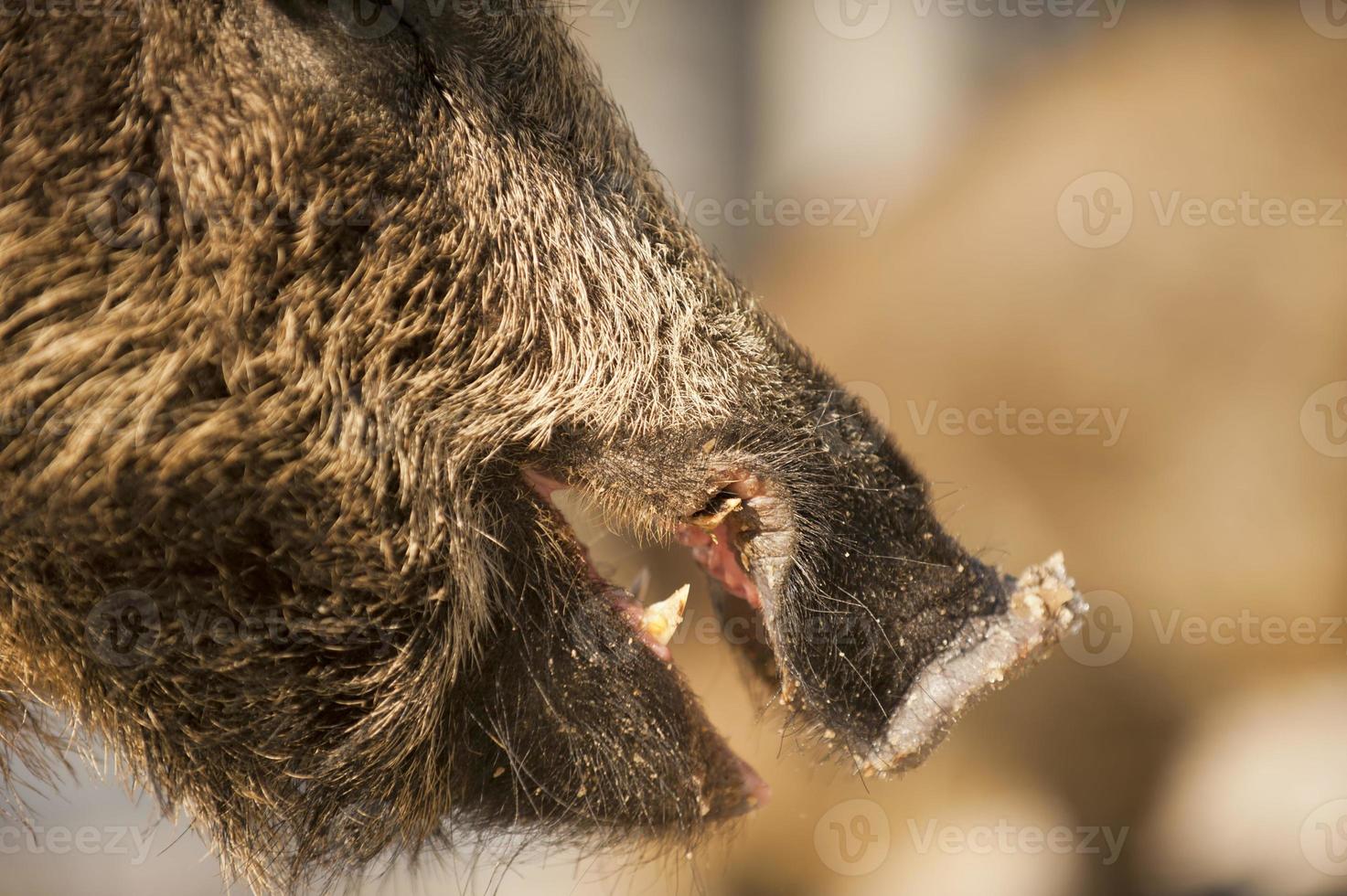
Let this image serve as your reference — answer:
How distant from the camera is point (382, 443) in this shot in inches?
40.4

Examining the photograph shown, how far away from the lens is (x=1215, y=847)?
2572mm

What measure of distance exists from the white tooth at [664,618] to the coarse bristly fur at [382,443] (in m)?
0.03

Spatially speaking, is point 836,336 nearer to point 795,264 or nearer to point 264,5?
point 795,264

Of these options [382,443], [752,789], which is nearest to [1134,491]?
[752,789]

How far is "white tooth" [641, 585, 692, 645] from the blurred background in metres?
1.00

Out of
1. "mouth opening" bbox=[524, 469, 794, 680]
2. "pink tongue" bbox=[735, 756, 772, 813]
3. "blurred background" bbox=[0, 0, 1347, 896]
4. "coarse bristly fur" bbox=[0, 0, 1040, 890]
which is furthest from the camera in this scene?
"blurred background" bbox=[0, 0, 1347, 896]

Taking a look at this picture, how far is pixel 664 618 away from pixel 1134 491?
5.25 ft

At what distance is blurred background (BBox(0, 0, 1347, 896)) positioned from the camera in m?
2.45

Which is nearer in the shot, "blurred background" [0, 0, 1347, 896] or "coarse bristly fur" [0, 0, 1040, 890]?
"coarse bristly fur" [0, 0, 1040, 890]

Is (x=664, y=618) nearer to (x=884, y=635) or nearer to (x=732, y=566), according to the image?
(x=732, y=566)

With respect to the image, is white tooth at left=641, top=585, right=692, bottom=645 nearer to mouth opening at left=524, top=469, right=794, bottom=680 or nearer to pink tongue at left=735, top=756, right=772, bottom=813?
mouth opening at left=524, top=469, right=794, bottom=680

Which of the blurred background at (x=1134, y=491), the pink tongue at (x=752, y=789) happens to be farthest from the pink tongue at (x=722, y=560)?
the blurred background at (x=1134, y=491)

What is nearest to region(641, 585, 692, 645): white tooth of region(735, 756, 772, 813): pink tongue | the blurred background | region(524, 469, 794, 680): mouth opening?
region(524, 469, 794, 680): mouth opening

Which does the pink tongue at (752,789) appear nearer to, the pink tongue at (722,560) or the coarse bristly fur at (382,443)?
the coarse bristly fur at (382,443)
